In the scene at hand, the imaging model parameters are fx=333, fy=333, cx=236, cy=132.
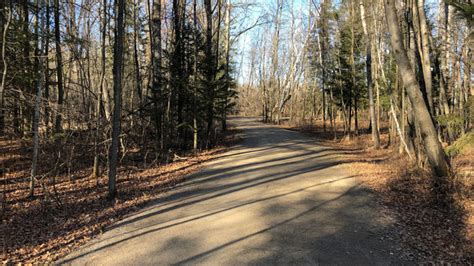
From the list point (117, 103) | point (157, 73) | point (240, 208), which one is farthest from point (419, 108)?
point (157, 73)

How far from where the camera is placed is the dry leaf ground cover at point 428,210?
5.08 metres

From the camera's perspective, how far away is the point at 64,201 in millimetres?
8523

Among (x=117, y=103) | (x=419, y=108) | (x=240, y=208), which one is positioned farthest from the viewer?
(x=419, y=108)

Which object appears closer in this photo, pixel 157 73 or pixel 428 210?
pixel 428 210

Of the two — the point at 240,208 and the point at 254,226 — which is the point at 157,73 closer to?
the point at 240,208

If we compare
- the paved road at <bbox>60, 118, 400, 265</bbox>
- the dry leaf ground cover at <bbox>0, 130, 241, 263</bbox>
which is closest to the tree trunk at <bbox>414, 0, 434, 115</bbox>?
the paved road at <bbox>60, 118, 400, 265</bbox>

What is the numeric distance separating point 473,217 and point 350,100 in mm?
17652

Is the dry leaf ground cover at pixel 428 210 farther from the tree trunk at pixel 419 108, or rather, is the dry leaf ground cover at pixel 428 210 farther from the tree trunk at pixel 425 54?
the tree trunk at pixel 425 54

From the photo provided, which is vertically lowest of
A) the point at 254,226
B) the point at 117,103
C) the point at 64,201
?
the point at 64,201

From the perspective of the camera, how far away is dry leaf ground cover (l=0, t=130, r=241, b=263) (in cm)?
575

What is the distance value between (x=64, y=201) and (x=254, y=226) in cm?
535

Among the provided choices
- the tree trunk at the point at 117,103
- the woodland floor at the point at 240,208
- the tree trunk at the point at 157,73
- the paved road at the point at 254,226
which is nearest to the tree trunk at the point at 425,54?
the woodland floor at the point at 240,208

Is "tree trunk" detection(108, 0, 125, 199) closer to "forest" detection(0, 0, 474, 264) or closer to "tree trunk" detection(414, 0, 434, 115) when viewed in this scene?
"forest" detection(0, 0, 474, 264)

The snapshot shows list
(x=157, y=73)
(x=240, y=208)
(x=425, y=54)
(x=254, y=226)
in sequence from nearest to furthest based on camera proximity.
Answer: (x=254, y=226) → (x=240, y=208) → (x=425, y=54) → (x=157, y=73)
